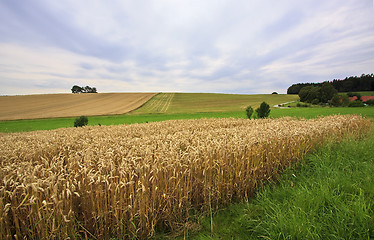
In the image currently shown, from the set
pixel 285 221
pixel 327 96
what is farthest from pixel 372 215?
pixel 327 96

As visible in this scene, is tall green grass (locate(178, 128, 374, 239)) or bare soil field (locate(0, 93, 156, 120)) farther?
bare soil field (locate(0, 93, 156, 120))

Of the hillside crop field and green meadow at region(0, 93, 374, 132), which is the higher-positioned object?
the hillside crop field

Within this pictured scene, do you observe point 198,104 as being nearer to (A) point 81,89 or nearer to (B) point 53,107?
(B) point 53,107

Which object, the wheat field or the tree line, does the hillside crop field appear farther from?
the tree line

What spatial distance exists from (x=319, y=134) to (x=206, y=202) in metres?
4.93

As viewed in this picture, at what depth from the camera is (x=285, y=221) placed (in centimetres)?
235

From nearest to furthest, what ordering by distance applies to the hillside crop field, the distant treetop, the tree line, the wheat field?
the wheat field → the hillside crop field → the tree line → the distant treetop

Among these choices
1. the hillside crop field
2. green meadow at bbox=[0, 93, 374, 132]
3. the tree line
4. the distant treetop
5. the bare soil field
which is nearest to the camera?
green meadow at bbox=[0, 93, 374, 132]

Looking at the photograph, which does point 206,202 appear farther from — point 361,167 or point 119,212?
point 361,167

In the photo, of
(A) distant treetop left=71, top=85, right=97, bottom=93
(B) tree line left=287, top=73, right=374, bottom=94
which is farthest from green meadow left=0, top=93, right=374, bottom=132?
(A) distant treetop left=71, top=85, right=97, bottom=93

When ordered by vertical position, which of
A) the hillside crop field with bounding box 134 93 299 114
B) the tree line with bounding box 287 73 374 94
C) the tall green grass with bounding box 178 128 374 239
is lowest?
the tall green grass with bounding box 178 128 374 239

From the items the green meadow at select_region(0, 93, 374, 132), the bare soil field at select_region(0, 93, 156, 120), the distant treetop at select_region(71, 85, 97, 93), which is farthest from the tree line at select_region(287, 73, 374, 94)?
the distant treetop at select_region(71, 85, 97, 93)

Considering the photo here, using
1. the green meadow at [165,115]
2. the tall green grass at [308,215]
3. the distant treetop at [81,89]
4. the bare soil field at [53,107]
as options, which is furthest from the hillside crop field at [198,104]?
the distant treetop at [81,89]

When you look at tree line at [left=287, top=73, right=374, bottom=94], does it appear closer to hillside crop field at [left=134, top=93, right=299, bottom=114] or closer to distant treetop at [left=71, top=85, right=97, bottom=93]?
hillside crop field at [left=134, top=93, right=299, bottom=114]
